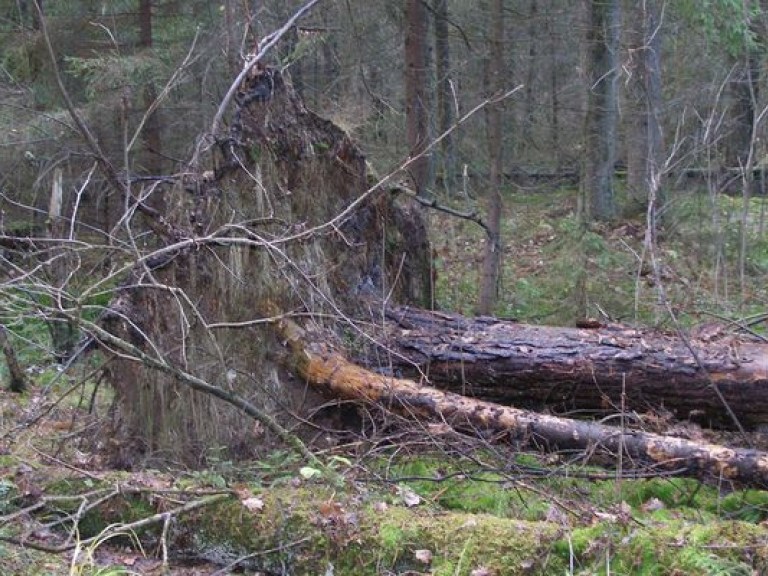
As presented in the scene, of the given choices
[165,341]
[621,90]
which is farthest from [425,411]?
[621,90]

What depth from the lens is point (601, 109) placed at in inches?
490

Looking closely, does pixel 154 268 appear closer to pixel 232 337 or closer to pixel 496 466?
pixel 232 337

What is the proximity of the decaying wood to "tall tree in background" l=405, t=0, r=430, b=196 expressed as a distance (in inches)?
201

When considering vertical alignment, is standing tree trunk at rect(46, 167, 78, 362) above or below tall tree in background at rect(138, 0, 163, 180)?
below

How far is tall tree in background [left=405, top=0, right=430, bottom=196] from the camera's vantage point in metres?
11.0

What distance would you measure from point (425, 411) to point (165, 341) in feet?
6.42

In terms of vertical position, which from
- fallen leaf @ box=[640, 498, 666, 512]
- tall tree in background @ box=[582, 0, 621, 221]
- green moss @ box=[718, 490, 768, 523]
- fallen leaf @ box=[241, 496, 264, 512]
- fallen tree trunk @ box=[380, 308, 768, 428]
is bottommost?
fallen leaf @ box=[640, 498, 666, 512]

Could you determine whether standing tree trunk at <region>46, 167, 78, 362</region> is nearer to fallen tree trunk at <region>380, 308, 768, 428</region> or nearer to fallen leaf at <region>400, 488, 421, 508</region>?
fallen tree trunk at <region>380, 308, 768, 428</region>

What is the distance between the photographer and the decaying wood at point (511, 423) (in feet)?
15.9

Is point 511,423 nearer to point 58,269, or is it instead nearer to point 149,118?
point 58,269

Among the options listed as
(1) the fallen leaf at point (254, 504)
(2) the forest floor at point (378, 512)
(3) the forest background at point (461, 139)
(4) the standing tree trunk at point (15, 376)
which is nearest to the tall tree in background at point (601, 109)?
(3) the forest background at point (461, 139)

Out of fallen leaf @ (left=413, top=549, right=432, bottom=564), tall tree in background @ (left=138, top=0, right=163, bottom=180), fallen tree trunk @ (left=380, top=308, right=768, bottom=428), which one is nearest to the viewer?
fallen leaf @ (left=413, top=549, right=432, bottom=564)

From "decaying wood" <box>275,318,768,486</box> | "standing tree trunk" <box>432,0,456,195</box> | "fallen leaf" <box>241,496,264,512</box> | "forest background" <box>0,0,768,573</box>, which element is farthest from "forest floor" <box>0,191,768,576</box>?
"standing tree trunk" <box>432,0,456,195</box>

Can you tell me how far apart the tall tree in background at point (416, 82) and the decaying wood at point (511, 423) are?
16.8ft
